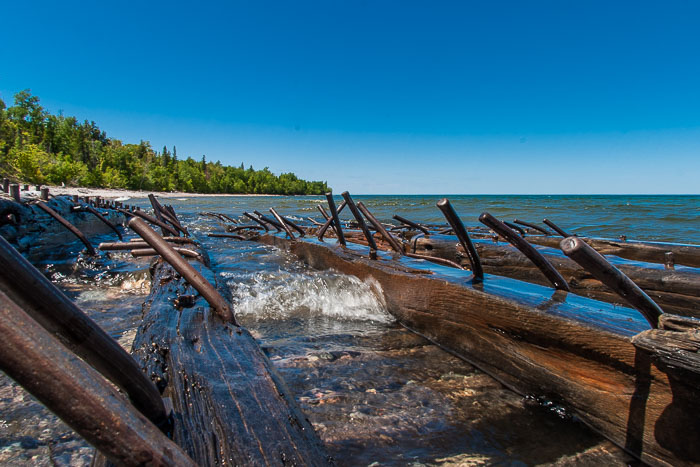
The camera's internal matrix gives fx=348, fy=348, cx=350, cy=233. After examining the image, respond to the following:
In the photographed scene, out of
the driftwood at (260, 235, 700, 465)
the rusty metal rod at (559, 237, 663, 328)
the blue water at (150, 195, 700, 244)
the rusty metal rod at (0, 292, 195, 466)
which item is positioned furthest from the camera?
the blue water at (150, 195, 700, 244)

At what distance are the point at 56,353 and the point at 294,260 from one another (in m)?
6.94

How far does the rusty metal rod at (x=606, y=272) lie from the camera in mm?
1270

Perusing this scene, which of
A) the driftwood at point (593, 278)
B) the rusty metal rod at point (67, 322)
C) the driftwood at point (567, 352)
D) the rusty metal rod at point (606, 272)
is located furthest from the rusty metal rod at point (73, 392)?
the driftwood at point (593, 278)

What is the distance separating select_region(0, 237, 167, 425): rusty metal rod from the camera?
73 centimetres

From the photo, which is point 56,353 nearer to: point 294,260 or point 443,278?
point 443,278

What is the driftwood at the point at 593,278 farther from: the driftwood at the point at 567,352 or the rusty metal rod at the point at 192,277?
the rusty metal rod at the point at 192,277

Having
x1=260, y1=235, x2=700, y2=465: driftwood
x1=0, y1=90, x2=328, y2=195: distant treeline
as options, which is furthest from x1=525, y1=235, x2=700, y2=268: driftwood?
x1=0, y1=90, x2=328, y2=195: distant treeline

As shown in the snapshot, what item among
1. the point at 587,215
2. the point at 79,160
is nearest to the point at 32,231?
the point at 587,215

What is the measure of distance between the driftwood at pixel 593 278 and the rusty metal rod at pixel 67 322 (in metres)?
4.60

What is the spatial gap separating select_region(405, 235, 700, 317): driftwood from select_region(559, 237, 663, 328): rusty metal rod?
304cm

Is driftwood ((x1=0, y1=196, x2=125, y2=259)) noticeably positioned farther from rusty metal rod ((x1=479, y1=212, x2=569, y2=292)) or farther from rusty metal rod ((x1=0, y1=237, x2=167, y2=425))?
rusty metal rod ((x1=479, y1=212, x2=569, y2=292))

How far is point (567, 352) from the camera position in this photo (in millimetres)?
1962

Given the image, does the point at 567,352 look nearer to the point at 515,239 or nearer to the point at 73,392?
the point at 515,239

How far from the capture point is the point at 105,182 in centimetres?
7494
